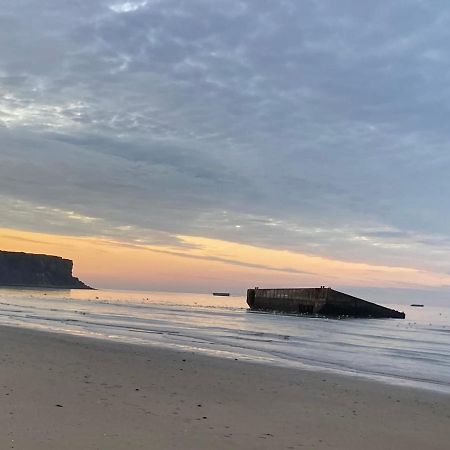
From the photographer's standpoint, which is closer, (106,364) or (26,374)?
(26,374)

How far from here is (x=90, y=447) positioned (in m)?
6.41

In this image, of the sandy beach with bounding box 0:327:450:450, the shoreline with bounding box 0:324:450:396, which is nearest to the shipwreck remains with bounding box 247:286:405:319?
the shoreline with bounding box 0:324:450:396

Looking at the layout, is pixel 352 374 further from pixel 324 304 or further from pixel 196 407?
pixel 324 304

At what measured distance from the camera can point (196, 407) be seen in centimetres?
940

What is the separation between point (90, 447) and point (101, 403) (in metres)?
2.62

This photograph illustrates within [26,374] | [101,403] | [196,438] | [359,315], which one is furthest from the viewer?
[359,315]

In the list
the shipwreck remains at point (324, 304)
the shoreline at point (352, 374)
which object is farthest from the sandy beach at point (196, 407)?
the shipwreck remains at point (324, 304)

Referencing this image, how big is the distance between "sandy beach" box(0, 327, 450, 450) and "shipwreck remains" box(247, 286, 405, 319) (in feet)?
196

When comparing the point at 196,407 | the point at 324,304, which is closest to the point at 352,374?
the point at 196,407

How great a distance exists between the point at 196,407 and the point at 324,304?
66.2m

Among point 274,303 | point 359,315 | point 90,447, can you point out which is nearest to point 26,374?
point 90,447

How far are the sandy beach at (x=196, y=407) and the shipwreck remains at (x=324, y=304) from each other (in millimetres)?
59694

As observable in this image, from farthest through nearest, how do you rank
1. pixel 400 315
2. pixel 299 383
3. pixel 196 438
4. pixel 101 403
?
pixel 400 315, pixel 299 383, pixel 101 403, pixel 196 438

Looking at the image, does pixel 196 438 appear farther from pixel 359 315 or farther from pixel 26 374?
pixel 359 315
